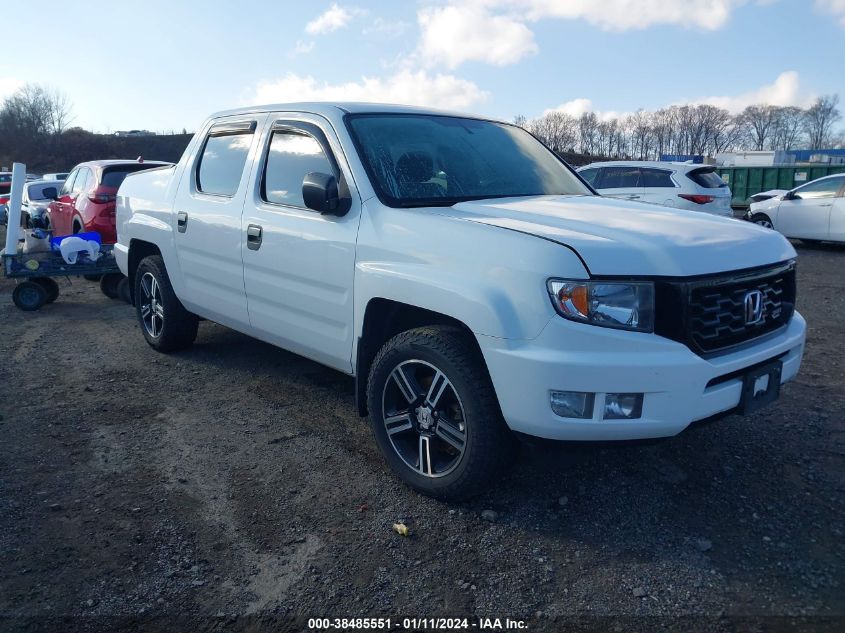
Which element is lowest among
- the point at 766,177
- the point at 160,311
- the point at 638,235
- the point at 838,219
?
the point at 160,311

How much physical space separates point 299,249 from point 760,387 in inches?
97.3

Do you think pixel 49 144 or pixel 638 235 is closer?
pixel 638 235

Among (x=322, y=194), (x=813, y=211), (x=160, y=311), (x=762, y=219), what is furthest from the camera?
(x=762, y=219)

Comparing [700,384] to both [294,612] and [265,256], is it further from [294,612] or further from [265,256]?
[265,256]

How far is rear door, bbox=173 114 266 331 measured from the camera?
4.55 m

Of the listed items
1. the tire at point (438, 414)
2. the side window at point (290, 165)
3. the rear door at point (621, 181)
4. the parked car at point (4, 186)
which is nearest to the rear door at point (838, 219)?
the rear door at point (621, 181)

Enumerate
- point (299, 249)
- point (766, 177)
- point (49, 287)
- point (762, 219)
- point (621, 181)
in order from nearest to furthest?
point (299, 249)
point (49, 287)
point (621, 181)
point (762, 219)
point (766, 177)

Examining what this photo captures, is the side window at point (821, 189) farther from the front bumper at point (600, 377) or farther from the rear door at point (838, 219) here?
the front bumper at point (600, 377)

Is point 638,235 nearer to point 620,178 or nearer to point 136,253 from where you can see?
point 136,253

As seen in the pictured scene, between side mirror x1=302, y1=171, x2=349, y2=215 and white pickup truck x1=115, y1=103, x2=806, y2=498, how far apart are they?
1 cm

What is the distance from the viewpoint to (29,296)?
27.3 feet

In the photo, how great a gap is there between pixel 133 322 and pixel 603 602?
631 cm

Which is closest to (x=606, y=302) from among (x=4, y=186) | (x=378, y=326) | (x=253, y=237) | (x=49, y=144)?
(x=378, y=326)

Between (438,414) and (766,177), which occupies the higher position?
(766,177)
